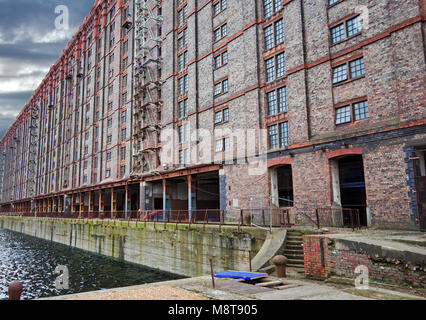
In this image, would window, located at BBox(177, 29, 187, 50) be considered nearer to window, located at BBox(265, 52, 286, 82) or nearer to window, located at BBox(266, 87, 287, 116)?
window, located at BBox(265, 52, 286, 82)

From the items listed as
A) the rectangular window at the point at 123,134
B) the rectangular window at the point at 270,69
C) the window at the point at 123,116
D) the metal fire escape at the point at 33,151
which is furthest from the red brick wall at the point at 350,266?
the metal fire escape at the point at 33,151

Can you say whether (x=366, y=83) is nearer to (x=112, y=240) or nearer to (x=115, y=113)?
(x=112, y=240)

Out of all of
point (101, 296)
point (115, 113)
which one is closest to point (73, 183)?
point (115, 113)

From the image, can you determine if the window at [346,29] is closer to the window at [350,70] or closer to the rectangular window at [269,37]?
the window at [350,70]

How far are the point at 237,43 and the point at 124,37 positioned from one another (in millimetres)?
26410

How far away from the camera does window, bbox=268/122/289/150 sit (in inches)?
854

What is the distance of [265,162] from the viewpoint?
868 inches

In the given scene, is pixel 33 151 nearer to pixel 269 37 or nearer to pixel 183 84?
pixel 183 84

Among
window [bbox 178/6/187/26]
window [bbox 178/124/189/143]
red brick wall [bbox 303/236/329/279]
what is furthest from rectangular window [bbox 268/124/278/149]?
window [bbox 178/6/187/26]

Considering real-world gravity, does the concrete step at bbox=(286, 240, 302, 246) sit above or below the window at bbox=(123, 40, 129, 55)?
below

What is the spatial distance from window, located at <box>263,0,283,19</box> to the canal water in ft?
65.0

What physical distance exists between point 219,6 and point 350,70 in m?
15.7

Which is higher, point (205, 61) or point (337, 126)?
point (205, 61)

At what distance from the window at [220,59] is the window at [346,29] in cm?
1036
